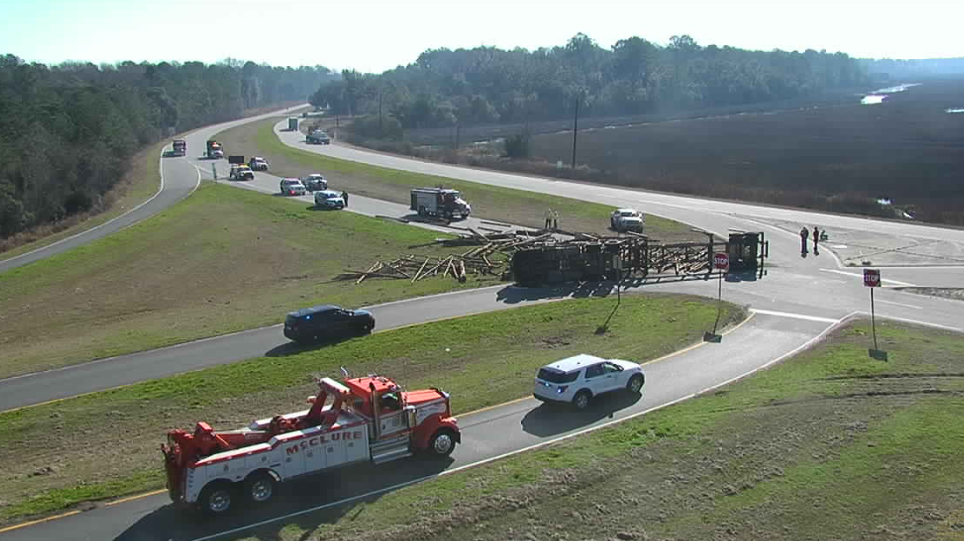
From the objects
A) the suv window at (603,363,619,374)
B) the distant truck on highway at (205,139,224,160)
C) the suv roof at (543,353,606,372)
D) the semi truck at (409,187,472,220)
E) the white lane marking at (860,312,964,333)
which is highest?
the distant truck on highway at (205,139,224,160)

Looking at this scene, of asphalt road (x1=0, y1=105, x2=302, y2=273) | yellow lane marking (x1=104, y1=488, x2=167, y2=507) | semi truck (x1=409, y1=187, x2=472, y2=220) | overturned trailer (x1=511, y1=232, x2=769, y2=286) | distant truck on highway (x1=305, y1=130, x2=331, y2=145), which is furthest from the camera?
distant truck on highway (x1=305, y1=130, x2=331, y2=145)

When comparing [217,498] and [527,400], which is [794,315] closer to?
[527,400]

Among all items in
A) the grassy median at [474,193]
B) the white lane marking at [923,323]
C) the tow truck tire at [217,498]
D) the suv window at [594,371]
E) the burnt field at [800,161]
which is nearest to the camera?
the tow truck tire at [217,498]

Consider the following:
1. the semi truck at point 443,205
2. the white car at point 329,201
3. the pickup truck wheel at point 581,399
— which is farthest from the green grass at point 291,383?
the white car at point 329,201

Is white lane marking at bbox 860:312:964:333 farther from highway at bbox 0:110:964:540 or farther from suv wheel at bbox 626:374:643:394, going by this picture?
suv wheel at bbox 626:374:643:394

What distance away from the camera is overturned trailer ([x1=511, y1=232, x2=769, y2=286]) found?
42906 mm

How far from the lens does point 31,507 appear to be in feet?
62.8

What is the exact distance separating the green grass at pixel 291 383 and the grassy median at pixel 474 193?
22.5m

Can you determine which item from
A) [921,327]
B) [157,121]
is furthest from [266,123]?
[921,327]

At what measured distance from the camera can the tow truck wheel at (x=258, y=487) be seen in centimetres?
1858

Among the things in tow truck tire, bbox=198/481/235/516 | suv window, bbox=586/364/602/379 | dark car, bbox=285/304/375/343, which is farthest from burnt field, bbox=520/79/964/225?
tow truck tire, bbox=198/481/235/516

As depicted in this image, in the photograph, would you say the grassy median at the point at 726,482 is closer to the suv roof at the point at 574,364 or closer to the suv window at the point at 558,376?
the suv window at the point at 558,376

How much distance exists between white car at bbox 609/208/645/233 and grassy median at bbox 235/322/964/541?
33.7m

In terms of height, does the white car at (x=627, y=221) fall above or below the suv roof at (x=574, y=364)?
above
